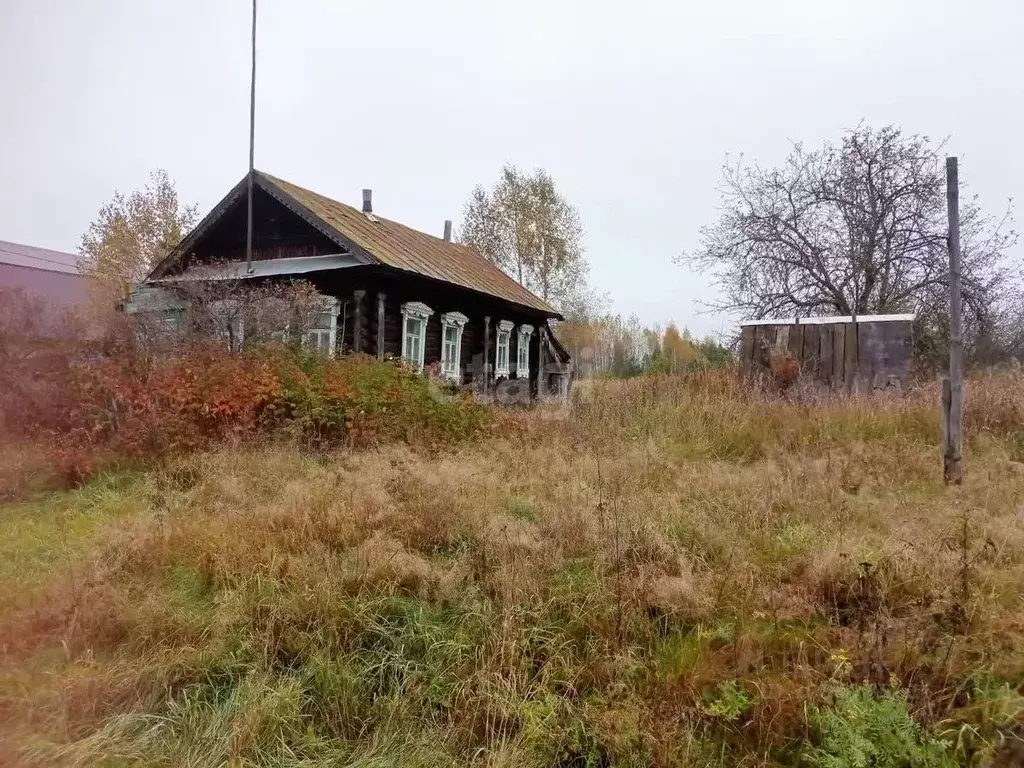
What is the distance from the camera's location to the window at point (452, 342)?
14062 mm

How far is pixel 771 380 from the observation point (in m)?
8.66

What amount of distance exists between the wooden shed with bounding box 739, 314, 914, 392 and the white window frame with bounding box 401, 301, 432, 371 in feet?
21.4

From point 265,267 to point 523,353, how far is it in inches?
318

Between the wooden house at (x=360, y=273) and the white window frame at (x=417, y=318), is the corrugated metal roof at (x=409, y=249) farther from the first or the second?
the white window frame at (x=417, y=318)

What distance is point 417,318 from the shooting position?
512 inches

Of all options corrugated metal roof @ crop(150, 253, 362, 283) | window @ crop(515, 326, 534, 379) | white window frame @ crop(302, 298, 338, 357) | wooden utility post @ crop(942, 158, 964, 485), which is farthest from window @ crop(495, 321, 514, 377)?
wooden utility post @ crop(942, 158, 964, 485)

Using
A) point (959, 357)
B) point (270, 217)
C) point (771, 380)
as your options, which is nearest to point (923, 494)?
point (959, 357)

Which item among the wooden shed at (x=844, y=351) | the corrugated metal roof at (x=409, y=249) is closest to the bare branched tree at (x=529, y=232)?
the corrugated metal roof at (x=409, y=249)

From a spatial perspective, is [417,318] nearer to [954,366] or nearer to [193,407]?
[193,407]

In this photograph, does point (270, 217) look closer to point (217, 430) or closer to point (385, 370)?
point (385, 370)

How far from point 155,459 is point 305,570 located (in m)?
4.04

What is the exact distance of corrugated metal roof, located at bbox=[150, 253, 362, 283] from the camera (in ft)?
36.6

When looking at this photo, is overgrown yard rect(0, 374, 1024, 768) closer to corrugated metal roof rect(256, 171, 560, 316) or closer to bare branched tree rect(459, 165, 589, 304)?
corrugated metal roof rect(256, 171, 560, 316)

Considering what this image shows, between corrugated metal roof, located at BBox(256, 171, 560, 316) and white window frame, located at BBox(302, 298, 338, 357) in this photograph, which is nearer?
white window frame, located at BBox(302, 298, 338, 357)
